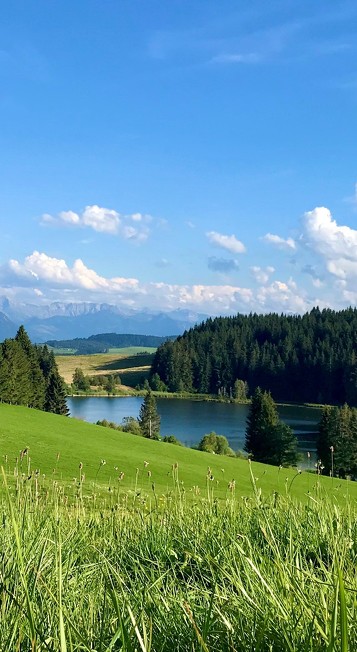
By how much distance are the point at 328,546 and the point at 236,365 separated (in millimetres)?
129856

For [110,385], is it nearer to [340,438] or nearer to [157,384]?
[157,384]

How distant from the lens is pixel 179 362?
128m

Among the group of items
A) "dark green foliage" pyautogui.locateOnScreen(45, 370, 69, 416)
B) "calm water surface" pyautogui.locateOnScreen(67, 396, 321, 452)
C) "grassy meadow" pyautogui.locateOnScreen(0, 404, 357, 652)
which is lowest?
"calm water surface" pyautogui.locateOnScreen(67, 396, 321, 452)

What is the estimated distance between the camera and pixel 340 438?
41.7 metres

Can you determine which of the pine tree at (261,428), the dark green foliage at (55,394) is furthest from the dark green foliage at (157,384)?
the pine tree at (261,428)

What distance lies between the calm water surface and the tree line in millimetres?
7835

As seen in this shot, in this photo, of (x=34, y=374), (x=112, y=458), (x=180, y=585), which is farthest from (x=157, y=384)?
(x=180, y=585)

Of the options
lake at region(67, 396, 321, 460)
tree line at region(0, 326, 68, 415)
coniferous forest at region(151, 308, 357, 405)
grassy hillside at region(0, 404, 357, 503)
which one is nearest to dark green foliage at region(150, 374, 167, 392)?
coniferous forest at region(151, 308, 357, 405)

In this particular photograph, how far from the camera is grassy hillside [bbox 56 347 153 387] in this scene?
139 metres

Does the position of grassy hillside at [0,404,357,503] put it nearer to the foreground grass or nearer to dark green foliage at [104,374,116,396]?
the foreground grass

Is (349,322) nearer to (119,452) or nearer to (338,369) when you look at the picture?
(338,369)

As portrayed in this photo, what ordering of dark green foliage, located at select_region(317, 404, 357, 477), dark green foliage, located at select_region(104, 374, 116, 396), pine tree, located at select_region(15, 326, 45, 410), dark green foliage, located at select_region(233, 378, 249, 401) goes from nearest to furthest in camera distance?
1. dark green foliage, located at select_region(317, 404, 357, 477)
2. pine tree, located at select_region(15, 326, 45, 410)
3. dark green foliage, located at select_region(104, 374, 116, 396)
4. dark green foliage, located at select_region(233, 378, 249, 401)

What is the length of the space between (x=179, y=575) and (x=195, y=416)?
2973 inches

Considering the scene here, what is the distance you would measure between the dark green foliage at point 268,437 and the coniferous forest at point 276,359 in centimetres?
6574
